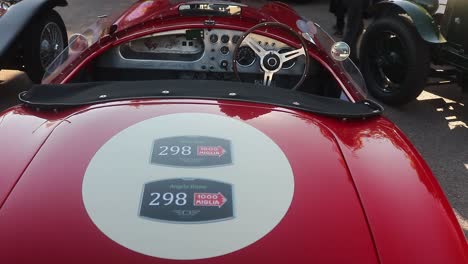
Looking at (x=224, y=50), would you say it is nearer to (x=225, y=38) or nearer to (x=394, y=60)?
(x=225, y=38)

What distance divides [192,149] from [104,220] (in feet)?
1.24

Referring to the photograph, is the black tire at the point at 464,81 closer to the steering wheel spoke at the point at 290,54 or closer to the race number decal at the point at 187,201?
the steering wheel spoke at the point at 290,54

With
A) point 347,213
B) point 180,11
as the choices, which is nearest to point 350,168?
point 347,213

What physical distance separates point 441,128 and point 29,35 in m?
3.68

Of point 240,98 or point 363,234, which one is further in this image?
point 240,98

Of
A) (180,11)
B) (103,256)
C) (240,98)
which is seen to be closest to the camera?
(103,256)

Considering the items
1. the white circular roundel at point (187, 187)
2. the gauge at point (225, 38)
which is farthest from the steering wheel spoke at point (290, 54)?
the white circular roundel at point (187, 187)

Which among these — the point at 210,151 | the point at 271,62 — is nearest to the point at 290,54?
the point at 271,62

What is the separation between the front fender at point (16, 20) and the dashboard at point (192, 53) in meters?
1.51

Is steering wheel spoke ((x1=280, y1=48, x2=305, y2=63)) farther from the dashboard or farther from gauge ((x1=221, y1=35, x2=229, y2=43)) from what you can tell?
gauge ((x1=221, y1=35, x2=229, y2=43))

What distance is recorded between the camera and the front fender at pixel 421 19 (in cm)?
409

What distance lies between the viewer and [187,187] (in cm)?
136

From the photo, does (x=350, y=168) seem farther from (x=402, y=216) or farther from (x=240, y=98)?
(x=240, y=98)

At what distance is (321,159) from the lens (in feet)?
5.04
